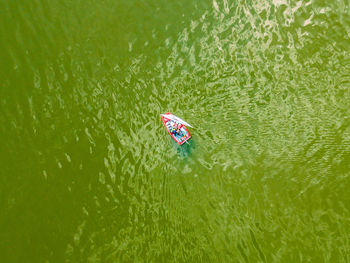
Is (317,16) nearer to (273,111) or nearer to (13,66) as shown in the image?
(273,111)

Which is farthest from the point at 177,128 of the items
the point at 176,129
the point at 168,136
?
the point at 168,136

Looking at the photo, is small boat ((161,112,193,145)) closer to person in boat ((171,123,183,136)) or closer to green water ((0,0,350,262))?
person in boat ((171,123,183,136))

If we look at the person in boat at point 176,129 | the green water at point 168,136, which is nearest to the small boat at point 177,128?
the person in boat at point 176,129

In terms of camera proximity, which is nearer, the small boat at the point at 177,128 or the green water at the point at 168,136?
the green water at the point at 168,136

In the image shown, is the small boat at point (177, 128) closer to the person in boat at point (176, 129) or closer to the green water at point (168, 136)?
the person in boat at point (176, 129)

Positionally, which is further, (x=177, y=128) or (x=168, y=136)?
(x=168, y=136)

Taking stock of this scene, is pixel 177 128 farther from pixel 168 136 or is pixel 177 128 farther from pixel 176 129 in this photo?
pixel 168 136

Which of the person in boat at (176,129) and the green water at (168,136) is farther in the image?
the person in boat at (176,129)
